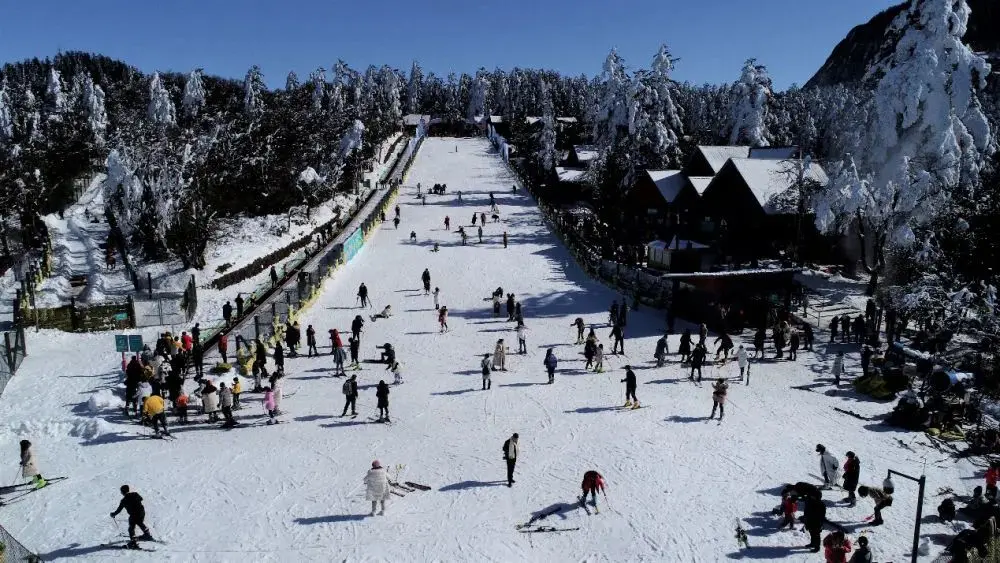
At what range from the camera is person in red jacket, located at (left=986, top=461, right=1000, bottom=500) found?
1239cm

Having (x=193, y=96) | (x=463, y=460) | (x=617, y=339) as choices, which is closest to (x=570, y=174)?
(x=617, y=339)

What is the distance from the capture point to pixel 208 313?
91.2 feet

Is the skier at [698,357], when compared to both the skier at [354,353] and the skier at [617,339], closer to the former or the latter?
the skier at [617,339]

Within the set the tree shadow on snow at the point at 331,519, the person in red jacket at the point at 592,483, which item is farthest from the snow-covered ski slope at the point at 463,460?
the person in red jacket at the point at 592,483

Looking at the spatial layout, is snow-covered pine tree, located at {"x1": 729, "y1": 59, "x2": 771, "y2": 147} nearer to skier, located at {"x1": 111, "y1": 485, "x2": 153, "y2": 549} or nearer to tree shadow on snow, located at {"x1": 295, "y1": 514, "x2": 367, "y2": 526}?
tree shadow on snow, located at {"x1": 295, "y1": 514, "x2": 367, "y2": 526}

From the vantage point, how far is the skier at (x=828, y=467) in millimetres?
13046

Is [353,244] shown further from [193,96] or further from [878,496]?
[193,96]

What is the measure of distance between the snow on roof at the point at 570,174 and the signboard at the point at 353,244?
24530 mm

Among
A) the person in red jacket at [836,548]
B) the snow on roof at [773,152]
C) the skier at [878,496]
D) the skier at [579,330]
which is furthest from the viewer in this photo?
the snow on roof at [773,152]

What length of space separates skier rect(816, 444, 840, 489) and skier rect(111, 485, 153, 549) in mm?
11932

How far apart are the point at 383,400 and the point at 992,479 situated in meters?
12.4

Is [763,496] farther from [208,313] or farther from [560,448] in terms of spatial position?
[208,313]

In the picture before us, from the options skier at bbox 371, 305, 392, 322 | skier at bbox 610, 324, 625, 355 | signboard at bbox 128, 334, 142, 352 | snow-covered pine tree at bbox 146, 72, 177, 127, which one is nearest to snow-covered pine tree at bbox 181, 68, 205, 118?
snow-covered pine tree at bbox 146, 72, 177, 127

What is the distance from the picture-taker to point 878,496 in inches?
486
